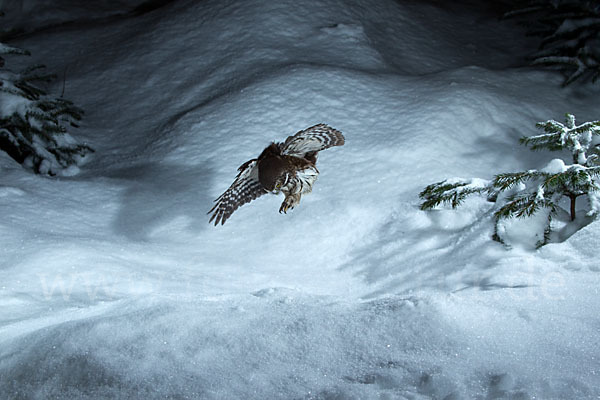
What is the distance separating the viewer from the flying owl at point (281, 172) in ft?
8.29

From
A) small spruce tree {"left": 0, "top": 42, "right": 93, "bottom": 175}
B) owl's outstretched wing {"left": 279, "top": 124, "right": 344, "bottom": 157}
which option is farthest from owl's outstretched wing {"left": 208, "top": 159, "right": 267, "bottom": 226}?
small spruce tree {"left": 0, "top": 42, "right": 93, "bottom": 175}

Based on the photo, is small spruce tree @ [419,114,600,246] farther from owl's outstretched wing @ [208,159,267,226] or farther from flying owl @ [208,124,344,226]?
owl's outstretched wing @ [208,159,267,226]

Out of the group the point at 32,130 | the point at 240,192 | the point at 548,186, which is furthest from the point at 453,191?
the point at 32,130

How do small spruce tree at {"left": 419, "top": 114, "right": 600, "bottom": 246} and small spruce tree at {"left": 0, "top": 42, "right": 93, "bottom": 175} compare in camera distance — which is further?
small spruce tree at {"left": 0, "top": 42, "right": 93, "bottom": 175}

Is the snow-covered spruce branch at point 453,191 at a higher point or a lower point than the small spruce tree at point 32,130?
higher

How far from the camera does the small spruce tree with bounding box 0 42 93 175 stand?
11.7 ft

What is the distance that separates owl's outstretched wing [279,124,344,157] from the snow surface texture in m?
0.39

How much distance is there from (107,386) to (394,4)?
5037mm

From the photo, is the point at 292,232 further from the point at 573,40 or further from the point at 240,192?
the point at 573,40

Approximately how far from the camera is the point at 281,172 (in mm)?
2492

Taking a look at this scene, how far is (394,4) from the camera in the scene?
17.6 feet

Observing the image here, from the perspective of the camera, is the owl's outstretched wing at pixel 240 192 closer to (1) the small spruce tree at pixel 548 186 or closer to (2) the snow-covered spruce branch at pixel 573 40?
(1) the small spruce tree at pixel 548 186

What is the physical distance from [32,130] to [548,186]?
3348 mm

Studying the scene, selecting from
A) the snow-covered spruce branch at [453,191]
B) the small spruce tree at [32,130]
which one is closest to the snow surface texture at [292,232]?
the snow-covered spruce branch at [453,191]
